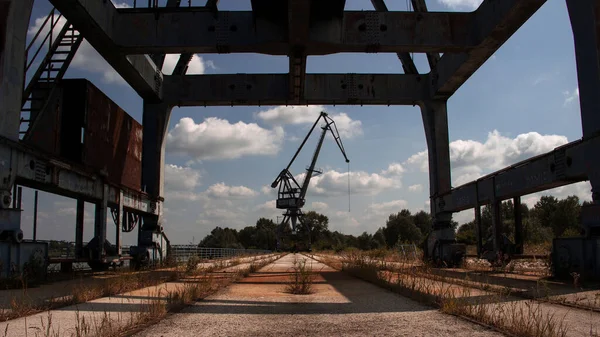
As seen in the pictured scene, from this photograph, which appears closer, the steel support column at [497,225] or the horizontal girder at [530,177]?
the horizontal girder at [530,177]

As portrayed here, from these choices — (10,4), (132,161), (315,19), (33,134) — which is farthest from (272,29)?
(132,161)

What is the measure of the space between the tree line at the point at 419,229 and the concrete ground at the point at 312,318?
5.81 meters

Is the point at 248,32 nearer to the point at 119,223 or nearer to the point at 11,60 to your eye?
the point at 11,60

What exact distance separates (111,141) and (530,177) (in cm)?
1288

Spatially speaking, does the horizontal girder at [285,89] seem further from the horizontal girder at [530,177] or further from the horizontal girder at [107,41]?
the horizontal girder at [530,177]

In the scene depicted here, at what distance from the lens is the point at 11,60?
982 centimetres

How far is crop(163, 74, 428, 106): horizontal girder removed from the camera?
61.5ft

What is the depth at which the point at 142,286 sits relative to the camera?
975cm

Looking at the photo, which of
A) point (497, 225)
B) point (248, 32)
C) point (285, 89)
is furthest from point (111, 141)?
point (497, 225)

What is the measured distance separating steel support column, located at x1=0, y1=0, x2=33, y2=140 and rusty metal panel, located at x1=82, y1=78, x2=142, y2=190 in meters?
4.15

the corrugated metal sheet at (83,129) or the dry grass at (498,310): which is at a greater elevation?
the corrugated metal sheet at (83,129)

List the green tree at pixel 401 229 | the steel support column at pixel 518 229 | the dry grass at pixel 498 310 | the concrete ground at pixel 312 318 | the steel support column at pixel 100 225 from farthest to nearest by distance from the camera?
the green tree at pixel 401 229 → the steel support column at pixel 518 229 → the steel support column at pixel 100 225 → the concrete ground at pixel 312 318 → the dry grass at pixel 498 310

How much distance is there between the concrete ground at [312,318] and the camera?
5.00 metres

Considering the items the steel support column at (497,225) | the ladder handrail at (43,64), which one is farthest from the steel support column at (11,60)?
the steel support column at (497,225)
